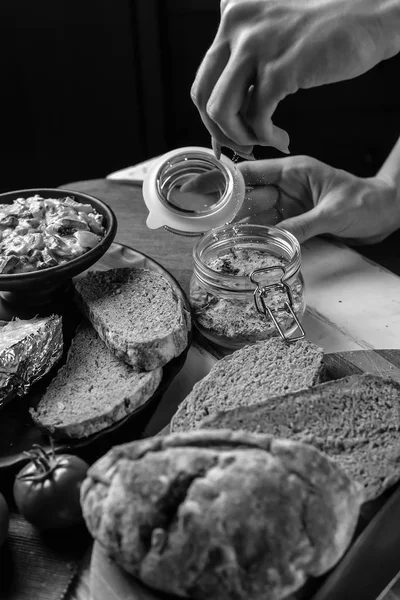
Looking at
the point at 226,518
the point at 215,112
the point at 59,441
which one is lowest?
the point at 59,441

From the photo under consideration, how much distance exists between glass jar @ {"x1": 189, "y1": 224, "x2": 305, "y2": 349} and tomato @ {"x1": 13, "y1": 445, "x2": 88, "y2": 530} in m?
0.88

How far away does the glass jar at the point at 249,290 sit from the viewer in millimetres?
2525

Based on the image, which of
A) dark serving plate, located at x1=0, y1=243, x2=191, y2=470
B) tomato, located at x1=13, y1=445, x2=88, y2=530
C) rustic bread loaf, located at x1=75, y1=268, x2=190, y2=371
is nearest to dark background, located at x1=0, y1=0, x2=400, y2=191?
rustic bread loaf, located at x1=75, y1=268, x2=190, y2=371

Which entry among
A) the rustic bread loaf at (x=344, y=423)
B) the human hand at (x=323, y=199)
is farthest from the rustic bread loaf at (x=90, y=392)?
the human hand at (x=323, y=199)

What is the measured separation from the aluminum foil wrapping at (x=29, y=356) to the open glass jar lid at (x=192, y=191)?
892 mm

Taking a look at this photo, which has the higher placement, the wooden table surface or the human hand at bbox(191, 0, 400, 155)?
the human hand at bbox(191, 0, 400, 155)

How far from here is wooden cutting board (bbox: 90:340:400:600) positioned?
5.09 feet

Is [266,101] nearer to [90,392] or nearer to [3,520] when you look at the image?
[90,392]

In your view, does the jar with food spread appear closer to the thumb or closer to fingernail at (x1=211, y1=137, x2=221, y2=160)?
fingernail at (x1=211, y1=137, x2=221, y2=160)

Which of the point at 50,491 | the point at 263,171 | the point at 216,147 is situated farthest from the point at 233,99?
the point at 50,491

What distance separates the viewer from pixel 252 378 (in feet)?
7.46

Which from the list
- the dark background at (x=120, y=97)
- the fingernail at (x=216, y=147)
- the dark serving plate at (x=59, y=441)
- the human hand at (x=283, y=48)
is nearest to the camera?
the dark serving plate at (x=59, y=441)

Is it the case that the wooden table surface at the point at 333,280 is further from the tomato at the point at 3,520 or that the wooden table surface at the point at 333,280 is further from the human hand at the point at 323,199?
the tomato at the point at 3,520

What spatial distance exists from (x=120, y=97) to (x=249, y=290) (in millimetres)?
4068
